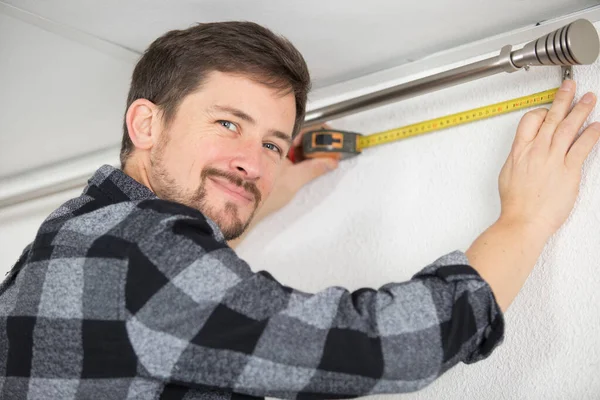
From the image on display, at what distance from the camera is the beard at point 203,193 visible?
1.14 meters

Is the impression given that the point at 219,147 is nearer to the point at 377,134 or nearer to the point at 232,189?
the point at 232,189

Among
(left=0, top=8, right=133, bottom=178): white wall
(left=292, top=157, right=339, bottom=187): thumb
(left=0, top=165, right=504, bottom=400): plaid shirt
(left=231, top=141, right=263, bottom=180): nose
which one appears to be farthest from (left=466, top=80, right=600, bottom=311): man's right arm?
(left=0, top=8, right=133, bottom=178): white wall

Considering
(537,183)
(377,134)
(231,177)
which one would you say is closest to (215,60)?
(231,177)

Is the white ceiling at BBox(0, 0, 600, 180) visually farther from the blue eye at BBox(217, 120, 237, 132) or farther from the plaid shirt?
the plaid shirt

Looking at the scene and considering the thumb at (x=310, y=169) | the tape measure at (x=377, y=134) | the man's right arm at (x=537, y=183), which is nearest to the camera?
the man's right arm at (x=537, y=183)

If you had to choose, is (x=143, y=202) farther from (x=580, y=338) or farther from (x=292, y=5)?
(x=580, y=338)

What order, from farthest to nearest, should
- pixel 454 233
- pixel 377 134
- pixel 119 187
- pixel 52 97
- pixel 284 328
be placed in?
1. pixel 52 97
2. pixel 377 134
3. pixel 454 233
4. pixel 119 187
5. pixel 284 328

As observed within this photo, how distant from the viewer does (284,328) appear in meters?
0.87

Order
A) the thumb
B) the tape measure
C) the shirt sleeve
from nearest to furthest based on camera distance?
the shirt sleeve < the tape measure < the thumb

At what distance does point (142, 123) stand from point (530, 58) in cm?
62

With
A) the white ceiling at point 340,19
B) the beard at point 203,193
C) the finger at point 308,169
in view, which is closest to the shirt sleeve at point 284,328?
the beard at point 203,193

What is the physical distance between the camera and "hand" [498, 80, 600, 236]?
3.50 ft

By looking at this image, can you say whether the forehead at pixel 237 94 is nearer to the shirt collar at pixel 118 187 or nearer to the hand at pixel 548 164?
the shirt collar at pixel 118 187

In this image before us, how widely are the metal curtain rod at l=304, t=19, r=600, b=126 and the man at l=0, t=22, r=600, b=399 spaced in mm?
74
